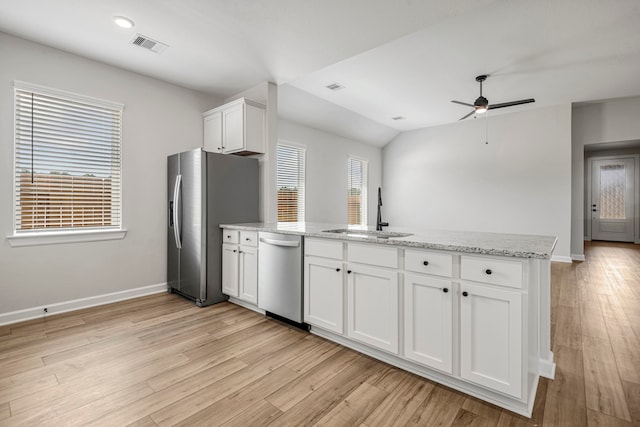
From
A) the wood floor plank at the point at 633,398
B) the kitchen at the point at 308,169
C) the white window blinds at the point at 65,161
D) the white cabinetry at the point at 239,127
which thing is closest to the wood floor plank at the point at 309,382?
the wood floor plank at the point at 633,398

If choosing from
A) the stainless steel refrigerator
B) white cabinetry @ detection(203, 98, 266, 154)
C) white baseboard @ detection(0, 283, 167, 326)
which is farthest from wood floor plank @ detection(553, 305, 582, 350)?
white baseboard @ detection(0, 283, 167, 326)

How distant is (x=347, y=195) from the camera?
738 centimetres

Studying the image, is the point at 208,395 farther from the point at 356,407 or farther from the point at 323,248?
the point at 323,248

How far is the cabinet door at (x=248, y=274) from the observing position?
10.4ft

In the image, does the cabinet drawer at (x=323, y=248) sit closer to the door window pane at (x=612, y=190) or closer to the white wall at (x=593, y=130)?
the white wall at (x=593, y=130)

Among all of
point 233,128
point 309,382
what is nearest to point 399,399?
point 309,382

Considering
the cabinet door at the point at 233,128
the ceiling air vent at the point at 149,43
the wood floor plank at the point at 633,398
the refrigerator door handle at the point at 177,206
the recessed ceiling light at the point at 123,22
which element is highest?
the ceiling air vent at the point at 149,43

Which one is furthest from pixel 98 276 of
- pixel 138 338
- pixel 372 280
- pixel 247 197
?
pixel 372 280

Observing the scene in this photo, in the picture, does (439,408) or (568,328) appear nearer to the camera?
(439,408)

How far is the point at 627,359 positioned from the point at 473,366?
1458mm

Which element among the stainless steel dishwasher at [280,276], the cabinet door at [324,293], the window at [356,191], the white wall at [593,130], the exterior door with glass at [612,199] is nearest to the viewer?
the cabinet door at [324,293]

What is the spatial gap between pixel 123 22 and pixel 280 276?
2621mm

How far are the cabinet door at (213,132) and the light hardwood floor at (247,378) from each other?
2.18 metres

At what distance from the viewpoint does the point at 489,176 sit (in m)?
6.78
